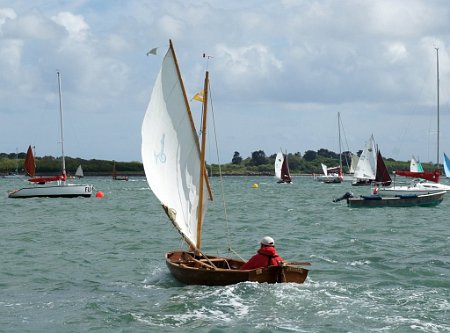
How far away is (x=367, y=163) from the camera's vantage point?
360 feet

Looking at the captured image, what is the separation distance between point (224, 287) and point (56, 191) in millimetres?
56820

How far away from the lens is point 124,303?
21719 millimetres

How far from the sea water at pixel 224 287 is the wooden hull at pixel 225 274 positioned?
9.1 inches

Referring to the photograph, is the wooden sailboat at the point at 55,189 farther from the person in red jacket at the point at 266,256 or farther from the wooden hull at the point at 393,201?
the person in red jacket at the point at 266,256

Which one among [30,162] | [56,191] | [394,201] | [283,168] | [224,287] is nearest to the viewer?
[224,287]

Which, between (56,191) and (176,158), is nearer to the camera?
(176,158)

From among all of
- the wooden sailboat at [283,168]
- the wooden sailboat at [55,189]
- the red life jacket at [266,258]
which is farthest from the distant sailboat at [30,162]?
the wooden sailboat at [283,168]


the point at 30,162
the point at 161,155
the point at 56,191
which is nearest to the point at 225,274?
the point at 161,155

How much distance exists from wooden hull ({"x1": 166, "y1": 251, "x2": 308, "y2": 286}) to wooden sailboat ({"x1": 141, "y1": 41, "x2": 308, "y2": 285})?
42mm

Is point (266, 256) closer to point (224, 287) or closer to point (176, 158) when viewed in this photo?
point (224, 287)

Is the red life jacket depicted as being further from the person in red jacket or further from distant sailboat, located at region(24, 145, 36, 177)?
distant sailboat, located at region(24, 145, 36, 177)

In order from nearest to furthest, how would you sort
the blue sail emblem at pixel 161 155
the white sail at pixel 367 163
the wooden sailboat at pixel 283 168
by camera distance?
1. the blue sail emblem at pixel 161 155
2. the white sail at pixel 367 163
3. the wooden sailboat at pixel 283 168

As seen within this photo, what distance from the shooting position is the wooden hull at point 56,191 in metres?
76.8

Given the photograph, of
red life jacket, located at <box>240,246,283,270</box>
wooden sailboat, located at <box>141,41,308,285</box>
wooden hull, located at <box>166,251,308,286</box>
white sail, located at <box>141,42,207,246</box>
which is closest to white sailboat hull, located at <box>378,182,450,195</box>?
wooden sailboat, located at <box>141,41,308,285</box>
